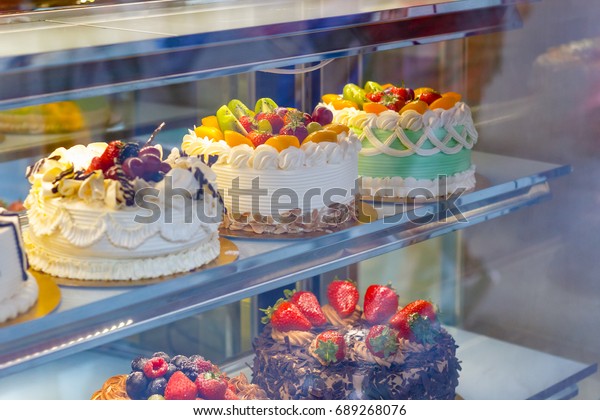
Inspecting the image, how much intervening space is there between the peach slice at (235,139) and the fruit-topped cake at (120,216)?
0.82ft

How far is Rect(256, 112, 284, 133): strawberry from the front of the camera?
6.12 ft

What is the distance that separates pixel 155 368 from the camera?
1.91 metres

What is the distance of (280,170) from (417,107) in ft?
1.42

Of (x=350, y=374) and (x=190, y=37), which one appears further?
(x=350, y=374)

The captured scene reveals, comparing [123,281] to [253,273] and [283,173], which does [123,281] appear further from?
[283,173]

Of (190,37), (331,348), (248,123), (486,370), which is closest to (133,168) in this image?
(190,37)

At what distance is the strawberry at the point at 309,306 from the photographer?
6.73ft

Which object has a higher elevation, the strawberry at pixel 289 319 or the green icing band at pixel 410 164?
the green icing band at pixel 410 164

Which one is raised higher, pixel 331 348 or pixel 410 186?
pixel 410 186

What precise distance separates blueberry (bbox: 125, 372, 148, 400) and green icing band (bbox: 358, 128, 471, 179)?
26.1 inches

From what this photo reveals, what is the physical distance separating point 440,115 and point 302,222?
486 millimetres

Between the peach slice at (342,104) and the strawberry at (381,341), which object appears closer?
the strawberry at (381,341)

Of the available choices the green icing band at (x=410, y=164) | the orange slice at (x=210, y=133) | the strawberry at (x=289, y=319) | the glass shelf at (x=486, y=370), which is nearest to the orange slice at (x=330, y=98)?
the green icing band at (x=410, y=164)

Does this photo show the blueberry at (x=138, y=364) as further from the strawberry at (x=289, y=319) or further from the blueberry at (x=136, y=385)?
the strawberry at (x=289, y=319)
